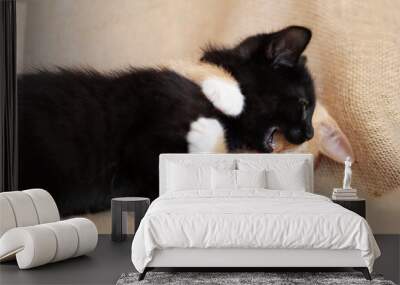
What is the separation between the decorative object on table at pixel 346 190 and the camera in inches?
243

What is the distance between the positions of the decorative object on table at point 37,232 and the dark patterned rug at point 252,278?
0.64 metres

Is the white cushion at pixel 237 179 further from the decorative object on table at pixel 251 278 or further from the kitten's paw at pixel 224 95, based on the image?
the decorative object on table at pixel 251 278

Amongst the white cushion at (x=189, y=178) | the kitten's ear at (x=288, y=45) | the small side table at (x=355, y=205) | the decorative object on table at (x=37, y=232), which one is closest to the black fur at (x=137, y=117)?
the kitten's ear at (x=288, y=45)

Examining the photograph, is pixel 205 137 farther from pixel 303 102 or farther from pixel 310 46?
pixel 310 46

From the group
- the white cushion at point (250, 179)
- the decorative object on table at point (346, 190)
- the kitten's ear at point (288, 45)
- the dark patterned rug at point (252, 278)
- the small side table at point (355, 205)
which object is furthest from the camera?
the kitten's ear at point (288, 45)

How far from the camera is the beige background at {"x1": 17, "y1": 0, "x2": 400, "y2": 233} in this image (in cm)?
645

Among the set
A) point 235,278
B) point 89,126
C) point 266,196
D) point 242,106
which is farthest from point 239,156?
point 235,278

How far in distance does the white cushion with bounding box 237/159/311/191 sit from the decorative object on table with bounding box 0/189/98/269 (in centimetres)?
172

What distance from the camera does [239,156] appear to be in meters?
6.36

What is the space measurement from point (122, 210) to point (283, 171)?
155 centimetres

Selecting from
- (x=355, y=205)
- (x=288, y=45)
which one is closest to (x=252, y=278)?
(x=355, y=205)

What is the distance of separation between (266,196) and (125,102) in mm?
1953

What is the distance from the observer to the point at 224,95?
21.0 ft

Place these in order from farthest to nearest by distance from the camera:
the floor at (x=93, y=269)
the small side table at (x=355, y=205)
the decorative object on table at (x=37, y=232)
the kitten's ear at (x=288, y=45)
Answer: the kitten's ear at (x=288, y=45), the small side table at (x=355, y=205), the decorative object on table at (x=37, y=232), the floor at (x=93, y=269)
